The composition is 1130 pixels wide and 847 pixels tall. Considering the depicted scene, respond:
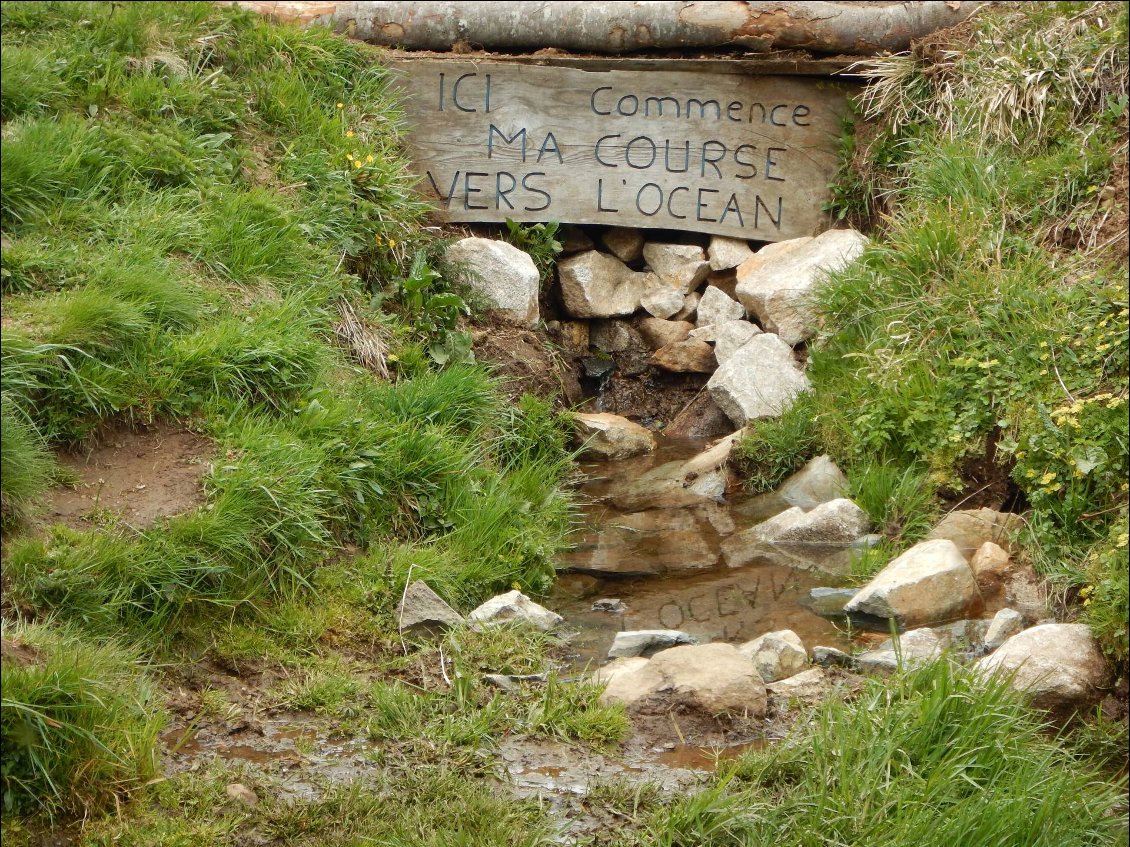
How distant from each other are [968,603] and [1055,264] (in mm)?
1937

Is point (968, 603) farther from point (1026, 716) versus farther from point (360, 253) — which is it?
point (360, 253)

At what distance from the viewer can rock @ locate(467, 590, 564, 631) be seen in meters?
4.55

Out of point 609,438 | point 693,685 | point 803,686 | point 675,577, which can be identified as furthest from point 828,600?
point 609,438

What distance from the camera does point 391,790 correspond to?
138 inches

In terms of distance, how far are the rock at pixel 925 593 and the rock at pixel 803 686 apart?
53 cm

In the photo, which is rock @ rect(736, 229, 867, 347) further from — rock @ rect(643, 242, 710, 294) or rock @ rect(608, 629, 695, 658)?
rock @ rect(608, 629, 695, 658)

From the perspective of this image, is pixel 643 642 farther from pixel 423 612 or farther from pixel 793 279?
pixel 793 279

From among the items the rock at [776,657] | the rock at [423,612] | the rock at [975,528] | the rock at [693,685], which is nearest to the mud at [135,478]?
the rock at [423,612]

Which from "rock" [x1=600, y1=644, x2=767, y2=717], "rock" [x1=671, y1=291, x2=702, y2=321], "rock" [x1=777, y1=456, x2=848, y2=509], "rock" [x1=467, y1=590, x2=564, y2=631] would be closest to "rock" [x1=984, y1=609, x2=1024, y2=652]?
"rock" [x1=600, y1=644, x2=767, y2=717]

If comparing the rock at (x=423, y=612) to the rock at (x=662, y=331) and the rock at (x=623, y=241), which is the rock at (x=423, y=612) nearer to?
the rock at (x=662, y=331)

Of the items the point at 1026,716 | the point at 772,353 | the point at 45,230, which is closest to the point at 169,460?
the point at 45,230

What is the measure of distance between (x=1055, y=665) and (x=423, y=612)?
2.19m

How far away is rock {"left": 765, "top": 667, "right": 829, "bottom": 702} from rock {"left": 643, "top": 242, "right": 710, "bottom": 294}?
387cm

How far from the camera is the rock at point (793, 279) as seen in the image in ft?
22.9
